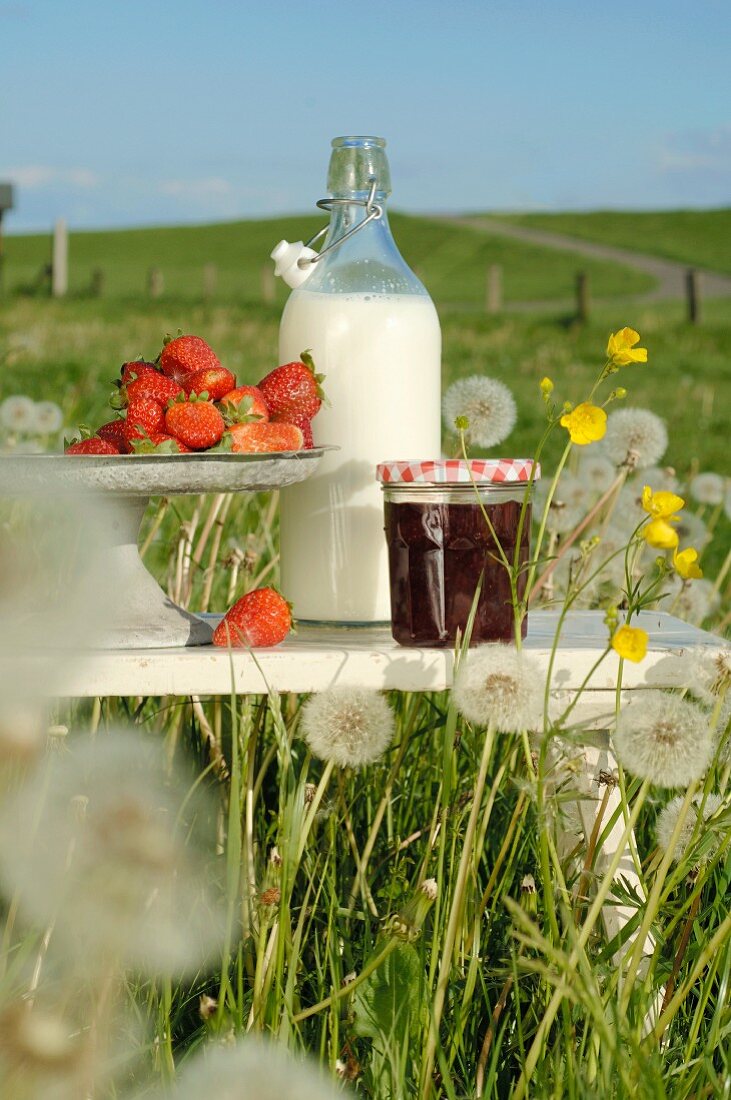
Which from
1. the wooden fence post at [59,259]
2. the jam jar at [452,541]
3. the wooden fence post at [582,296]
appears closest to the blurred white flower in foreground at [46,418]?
the jam jar at [452,541]

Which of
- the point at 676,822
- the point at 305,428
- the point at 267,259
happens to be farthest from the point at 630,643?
the point at 267,259

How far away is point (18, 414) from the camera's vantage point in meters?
3.58

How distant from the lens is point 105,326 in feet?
46.4

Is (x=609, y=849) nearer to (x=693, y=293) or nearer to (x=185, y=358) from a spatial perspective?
(x=185, y=358)

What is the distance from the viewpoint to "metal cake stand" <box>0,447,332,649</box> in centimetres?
157

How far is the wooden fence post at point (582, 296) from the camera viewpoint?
20609 mm

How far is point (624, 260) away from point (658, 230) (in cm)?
643

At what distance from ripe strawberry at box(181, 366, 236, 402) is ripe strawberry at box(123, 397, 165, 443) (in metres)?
0.06

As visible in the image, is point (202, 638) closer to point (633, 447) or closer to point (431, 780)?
point (431, 780)

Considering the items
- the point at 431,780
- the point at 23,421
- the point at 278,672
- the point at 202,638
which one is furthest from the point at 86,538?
the point at 23,421

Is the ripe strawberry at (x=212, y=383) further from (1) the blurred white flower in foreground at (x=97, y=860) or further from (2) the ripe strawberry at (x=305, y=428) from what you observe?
(1) the blurred white flower in foreground at (x=97, y=860)

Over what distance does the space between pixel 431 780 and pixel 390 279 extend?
794mm

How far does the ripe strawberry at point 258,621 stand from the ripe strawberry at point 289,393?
245 mm

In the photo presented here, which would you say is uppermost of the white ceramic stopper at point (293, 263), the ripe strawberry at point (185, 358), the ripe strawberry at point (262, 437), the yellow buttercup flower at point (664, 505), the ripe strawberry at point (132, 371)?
the white ceramic stopper at point (293, 263)
